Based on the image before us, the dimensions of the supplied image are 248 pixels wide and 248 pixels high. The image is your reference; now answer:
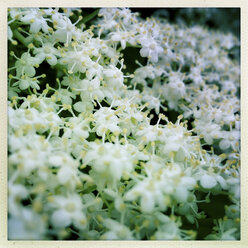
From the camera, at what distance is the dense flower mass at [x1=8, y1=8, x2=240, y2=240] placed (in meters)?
0.69

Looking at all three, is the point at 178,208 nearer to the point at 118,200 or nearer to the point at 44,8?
the point at 118,200

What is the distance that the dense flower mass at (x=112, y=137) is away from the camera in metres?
0.69

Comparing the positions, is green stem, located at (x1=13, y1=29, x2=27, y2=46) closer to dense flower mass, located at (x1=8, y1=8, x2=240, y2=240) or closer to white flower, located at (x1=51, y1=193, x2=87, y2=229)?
dense flower mass, located at (x1=8, y1=8, x2=240, y2=240)

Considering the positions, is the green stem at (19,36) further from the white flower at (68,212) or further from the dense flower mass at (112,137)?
the white flower at (68,212)

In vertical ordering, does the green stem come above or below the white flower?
above

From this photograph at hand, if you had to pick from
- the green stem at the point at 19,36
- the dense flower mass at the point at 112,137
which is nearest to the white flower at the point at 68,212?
the dense flower mass at the point at 112,137

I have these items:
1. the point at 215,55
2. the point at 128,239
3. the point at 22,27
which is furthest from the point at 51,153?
the point at 215,55

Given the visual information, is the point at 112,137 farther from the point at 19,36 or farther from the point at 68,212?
the point at 19,36

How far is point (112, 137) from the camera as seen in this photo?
80 centimetres

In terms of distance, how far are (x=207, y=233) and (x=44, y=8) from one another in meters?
0.70

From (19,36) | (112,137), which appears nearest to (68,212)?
(112,137)

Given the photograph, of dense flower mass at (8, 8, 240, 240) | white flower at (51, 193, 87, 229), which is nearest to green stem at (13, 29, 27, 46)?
dense flower mass at (8, 8, 240, 240)

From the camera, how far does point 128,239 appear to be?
2.39 feet

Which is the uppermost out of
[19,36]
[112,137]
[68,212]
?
[19,36]
